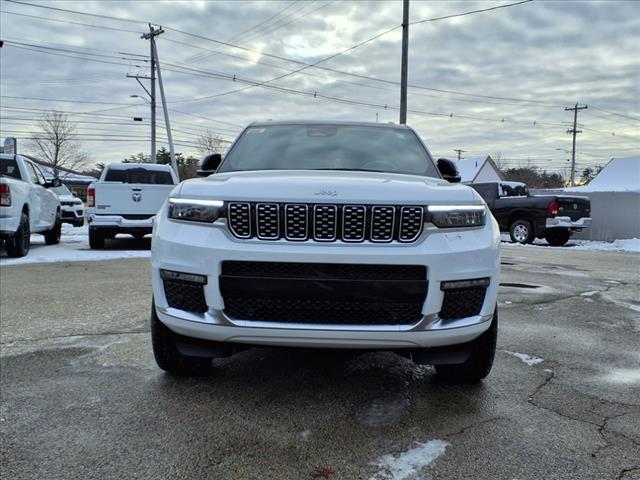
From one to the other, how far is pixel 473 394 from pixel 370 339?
967mm

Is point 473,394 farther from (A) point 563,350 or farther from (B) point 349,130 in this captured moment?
(B) point 349,130

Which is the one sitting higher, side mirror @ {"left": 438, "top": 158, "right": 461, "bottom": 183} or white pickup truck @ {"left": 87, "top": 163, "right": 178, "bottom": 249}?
side mirror @ {"left": 438, "top": 158, "right": 461, "bottom": 183}

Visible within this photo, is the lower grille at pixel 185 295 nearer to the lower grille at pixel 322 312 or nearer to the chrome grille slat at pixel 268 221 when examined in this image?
the lower grille at pixel 322 312

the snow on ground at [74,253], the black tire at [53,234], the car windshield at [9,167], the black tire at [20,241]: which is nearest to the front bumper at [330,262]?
the snow on ground at [74,253]

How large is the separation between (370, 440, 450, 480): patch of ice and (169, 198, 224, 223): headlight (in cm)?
143

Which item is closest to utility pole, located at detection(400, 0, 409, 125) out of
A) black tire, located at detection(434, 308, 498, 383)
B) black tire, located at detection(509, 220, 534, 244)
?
black tire, located at detection(509, 220, 534, 244)

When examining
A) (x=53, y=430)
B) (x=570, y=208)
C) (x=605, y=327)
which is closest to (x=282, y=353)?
(x=53, y=430)

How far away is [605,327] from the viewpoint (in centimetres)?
469

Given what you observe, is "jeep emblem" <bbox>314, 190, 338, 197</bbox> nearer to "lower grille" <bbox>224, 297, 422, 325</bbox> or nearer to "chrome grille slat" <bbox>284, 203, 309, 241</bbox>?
"chrome grille slat" <bbox>284, 203, 309, 241</bbox>

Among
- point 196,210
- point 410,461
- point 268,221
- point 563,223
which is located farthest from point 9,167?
point 563,223

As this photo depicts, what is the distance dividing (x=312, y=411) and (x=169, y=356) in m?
0.95

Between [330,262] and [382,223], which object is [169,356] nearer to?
[330,262]

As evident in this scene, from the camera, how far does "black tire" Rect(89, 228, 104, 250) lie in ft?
34.9

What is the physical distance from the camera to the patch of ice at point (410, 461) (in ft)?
6.98
